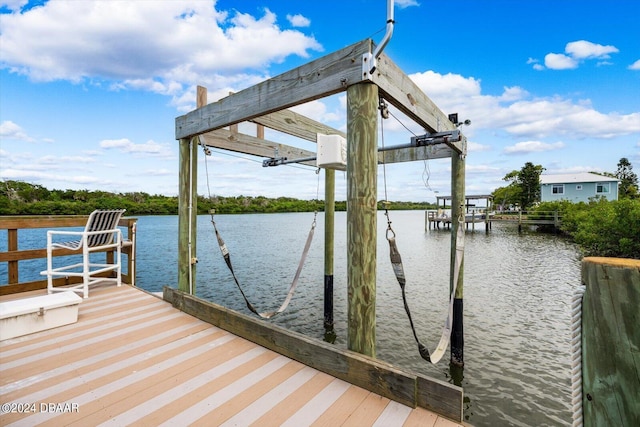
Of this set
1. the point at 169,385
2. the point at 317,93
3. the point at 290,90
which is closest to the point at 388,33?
the point at 317,93

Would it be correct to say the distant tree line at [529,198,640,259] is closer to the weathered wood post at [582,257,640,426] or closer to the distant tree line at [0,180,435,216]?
the distant tree line at [0,180,435,216]

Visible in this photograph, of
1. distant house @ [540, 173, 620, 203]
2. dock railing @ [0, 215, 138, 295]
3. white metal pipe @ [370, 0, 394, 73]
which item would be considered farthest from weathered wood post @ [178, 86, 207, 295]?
distant house @ [540, 173, 620, 203]

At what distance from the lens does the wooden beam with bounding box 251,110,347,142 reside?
12.2 ft

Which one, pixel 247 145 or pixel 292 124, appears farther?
pixel 247 145

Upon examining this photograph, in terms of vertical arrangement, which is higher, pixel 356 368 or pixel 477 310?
pixel 356 368

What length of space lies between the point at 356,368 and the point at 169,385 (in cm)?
124

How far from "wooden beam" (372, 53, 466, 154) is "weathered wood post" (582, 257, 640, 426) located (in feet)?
5.25

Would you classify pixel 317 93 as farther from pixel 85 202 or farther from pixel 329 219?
pixel 85 202

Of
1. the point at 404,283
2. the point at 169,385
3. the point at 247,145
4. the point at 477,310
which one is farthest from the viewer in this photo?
the point at 477,310

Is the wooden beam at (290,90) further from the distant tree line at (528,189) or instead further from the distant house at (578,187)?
the distant tree line at (528,189)

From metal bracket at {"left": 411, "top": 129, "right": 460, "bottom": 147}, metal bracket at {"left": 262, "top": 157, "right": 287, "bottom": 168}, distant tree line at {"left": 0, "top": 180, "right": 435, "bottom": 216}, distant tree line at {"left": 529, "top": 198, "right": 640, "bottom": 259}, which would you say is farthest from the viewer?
distant tree line at {"left": 0, "top": 180, "right": 435, "bottom": 216}

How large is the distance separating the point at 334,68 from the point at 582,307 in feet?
6.25

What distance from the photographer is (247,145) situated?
14.0 ft

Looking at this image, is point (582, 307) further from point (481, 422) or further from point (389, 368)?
point (481, 422)
